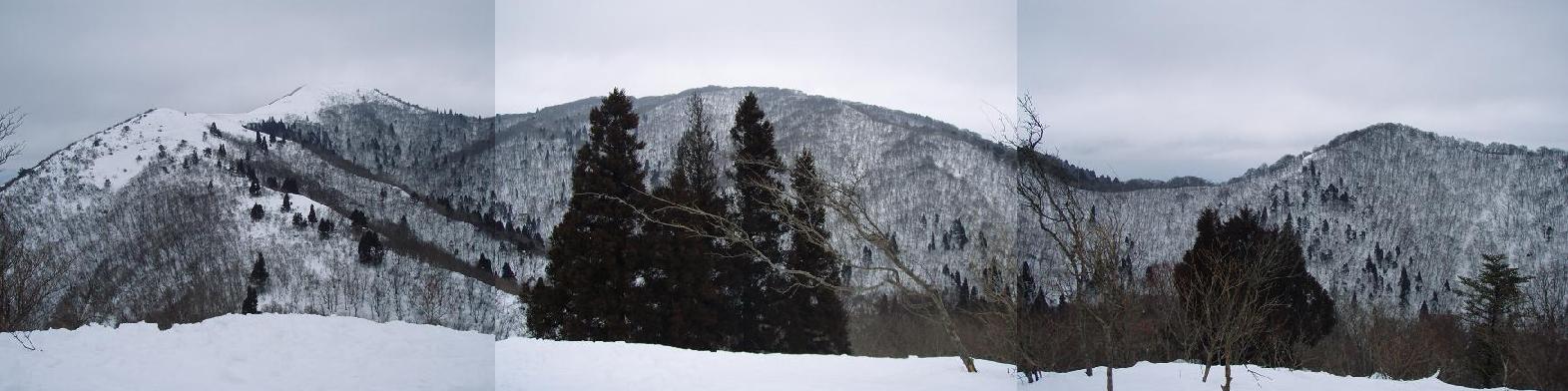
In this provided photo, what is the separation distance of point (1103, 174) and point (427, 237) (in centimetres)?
5093

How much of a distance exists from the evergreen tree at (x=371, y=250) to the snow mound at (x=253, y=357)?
41.6 meters

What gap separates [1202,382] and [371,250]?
45.2 meters

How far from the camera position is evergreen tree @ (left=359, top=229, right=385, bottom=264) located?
44406 millimetres

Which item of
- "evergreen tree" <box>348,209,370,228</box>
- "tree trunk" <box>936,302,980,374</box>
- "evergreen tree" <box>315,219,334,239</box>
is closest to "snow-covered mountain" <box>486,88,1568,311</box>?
"tree trunk" <box>936,302,980,374</box>

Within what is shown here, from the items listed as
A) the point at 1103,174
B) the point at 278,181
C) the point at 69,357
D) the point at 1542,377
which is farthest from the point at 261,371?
the point at 278,181

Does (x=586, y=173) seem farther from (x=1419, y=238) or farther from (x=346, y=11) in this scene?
(x=1419, y=238)

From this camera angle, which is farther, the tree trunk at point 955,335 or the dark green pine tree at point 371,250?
the dark green pine tree at point 371,250

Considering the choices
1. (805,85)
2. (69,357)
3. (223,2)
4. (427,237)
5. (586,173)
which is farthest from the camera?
(427,237)

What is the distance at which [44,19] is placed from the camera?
16.9ft

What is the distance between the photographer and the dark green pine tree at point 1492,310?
5996mm

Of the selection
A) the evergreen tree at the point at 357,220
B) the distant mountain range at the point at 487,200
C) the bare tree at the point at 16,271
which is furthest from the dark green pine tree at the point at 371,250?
the bare tree at the point at 16,271

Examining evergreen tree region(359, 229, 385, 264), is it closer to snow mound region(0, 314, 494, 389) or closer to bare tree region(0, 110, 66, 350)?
bare tree region(0, 110, 66, 350)

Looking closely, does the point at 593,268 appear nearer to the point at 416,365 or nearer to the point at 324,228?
the point at 416,365

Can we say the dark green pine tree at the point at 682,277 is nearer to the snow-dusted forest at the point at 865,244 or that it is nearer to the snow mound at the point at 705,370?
the snow-dusted forest at the point at 865,244
